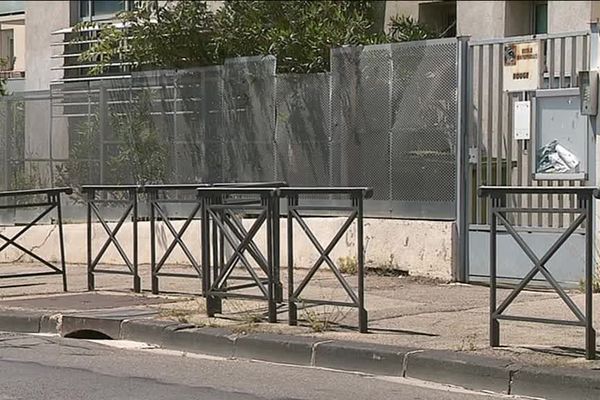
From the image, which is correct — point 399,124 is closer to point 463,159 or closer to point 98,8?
point 463,159

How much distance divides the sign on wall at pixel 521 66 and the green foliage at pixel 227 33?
368 centimetres

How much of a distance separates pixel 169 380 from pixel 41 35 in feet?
58.5

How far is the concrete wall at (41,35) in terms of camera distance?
984 inches

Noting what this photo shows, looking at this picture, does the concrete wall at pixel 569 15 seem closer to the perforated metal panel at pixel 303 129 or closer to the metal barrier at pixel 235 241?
the perforated metal panel at pixel 303 129

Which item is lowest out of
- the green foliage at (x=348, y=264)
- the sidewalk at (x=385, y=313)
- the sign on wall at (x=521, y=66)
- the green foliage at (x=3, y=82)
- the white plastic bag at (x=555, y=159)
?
the sidewalk at (x=385, y=313)

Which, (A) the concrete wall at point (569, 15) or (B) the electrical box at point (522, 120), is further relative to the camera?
(A) the concrete wall at point (569, 15)

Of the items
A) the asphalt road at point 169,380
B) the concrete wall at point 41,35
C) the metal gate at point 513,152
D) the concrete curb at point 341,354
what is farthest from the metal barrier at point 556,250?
the concrete wall at point 41,35

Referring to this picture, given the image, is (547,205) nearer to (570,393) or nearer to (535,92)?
(535,92)

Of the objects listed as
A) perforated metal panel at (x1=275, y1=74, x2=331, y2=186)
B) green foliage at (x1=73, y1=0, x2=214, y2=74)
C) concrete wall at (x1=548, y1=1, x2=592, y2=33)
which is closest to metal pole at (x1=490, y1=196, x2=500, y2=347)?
perforated metal panel at (x1=275, y1=74, x2=331, y2=186)

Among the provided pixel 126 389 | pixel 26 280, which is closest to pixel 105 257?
pixel 26 280

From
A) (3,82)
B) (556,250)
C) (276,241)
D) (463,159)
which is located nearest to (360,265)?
(276,241)

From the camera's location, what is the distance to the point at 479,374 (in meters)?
8.70

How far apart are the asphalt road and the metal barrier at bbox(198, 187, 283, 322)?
102 cm

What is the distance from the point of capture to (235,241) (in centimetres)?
1160
